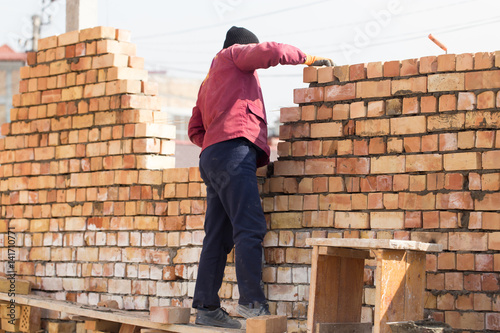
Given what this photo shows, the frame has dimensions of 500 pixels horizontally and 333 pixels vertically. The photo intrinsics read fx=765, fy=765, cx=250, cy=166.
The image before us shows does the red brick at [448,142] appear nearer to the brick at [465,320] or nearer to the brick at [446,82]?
the brick at [446,82]

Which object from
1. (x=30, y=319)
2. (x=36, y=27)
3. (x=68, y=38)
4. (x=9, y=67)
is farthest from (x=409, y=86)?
(x=9, y=67)

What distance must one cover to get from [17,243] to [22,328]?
28.9 inches

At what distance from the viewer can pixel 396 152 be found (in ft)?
14.1

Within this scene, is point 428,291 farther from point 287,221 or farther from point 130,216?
point 130,216

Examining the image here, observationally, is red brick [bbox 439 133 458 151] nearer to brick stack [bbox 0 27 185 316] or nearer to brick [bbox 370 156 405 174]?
brick [bbox 370 156 405 174]

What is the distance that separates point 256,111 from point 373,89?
2.27 ft

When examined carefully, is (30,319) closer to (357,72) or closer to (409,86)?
(357,72)

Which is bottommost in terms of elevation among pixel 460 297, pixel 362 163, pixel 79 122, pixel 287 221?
pixel 460 297

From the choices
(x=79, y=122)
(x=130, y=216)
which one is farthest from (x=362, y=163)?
(x=79, y=122)

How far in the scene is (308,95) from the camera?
15.2ft

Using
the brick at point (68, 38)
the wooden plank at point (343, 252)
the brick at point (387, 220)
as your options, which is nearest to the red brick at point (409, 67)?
the brick at point (387, 220)

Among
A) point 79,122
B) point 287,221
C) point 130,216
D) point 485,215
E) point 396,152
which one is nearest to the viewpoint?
point 485,215

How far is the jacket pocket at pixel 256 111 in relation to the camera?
430 centimetres

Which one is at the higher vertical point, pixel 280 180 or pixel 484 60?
pixel 484 60
